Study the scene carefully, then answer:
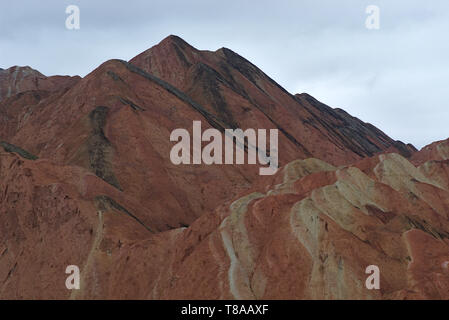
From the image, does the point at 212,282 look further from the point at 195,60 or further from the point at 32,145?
the point at 195,60

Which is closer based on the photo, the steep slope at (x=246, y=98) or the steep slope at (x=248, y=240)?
the steep slope at (x=248, y=240)

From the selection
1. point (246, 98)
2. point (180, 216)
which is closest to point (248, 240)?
point (180, 216)

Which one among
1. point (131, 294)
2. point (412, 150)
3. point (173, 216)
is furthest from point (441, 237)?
point (412, 150)

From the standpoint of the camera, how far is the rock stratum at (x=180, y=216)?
27.9 metres

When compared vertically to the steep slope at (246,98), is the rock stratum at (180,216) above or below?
below

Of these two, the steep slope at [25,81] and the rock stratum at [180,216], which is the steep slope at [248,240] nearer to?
the rock stratum at [180,216]

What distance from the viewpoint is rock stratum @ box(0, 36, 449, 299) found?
27922 millimetres

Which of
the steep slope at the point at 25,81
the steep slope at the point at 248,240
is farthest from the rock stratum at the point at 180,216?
the steep slope at the point at 25,81

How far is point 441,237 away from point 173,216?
73.9 feet

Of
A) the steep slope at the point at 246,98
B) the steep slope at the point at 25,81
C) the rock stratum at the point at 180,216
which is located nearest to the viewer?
the rock stratum at the point at 180,216

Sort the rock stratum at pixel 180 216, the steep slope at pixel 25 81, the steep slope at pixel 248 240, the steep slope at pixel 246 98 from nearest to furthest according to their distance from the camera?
the steep slope at pixel 248 240, the rock stratum at pixel 180 216, the steep slope at pixel 246 98, the steep slope at pixel 25 81

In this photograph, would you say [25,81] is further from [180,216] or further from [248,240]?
[248,240]

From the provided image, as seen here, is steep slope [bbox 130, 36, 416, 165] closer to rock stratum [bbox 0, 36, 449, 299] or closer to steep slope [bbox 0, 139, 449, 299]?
rock stratum [bbox 0, 36, 449, 299]

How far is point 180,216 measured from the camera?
51.9 m
